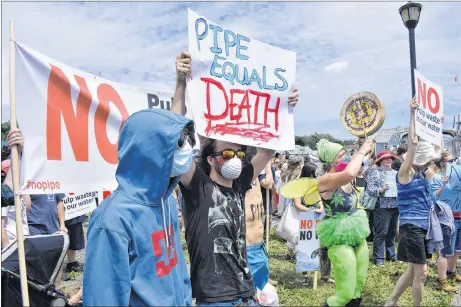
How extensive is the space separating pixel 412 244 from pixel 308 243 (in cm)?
150

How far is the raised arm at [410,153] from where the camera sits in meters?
4.18

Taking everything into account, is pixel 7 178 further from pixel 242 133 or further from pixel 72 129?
pixel 242 133

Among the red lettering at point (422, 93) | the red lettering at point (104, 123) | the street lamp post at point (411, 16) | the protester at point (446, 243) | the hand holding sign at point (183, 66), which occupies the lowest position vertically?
the protester at point (446, 243)

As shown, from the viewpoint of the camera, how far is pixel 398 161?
7.73 meters

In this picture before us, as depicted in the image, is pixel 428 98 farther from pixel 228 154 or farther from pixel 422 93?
pixel 228 154

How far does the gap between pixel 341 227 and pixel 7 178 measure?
11.1ft

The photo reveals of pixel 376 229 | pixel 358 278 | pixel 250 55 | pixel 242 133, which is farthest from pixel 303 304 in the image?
pixel 250 55

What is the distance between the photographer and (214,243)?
2.49 metres

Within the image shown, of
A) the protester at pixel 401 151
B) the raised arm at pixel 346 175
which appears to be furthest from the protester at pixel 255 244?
the protester at pixel 401 151

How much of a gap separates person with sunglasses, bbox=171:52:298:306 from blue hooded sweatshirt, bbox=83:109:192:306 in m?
0.45

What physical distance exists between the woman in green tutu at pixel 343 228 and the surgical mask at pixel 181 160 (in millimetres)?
2096

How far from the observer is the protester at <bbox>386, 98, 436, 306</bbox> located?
436 centimetres

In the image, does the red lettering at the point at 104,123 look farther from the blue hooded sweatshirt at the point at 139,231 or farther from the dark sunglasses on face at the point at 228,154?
the blue hooded sweatshirt at the point at 139,231

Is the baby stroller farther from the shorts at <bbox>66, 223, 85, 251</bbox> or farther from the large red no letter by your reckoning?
the shorts at <bbox>66, 223, 85, 251</bbox>
